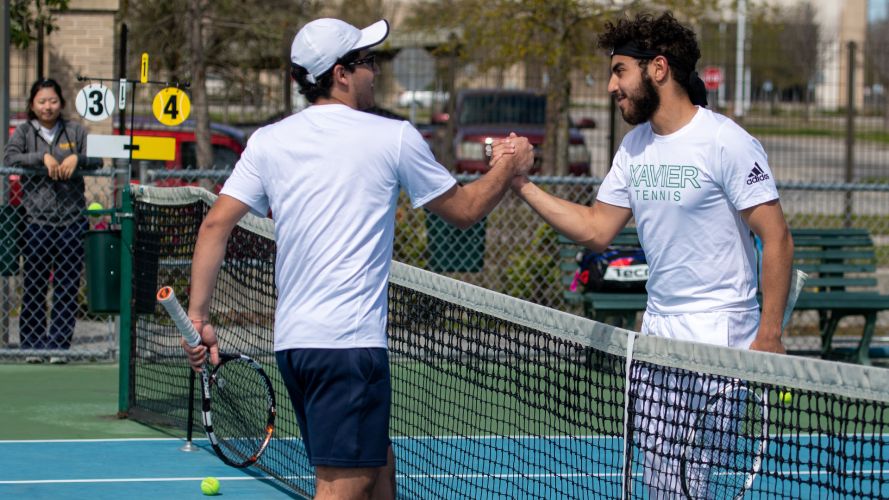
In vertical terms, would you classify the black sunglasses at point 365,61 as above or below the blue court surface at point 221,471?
above

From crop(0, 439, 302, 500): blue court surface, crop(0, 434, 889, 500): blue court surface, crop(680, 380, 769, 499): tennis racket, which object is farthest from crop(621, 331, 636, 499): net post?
crop(0, 439, 302, 500): blue court surface

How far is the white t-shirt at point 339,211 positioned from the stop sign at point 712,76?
1346 centimetres

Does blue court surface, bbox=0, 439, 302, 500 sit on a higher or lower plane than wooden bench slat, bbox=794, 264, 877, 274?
lower

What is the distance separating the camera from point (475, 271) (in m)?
11.3

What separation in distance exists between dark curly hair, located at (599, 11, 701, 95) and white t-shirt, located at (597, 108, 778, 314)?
163 mm

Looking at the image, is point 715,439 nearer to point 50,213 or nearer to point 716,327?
point 716,327

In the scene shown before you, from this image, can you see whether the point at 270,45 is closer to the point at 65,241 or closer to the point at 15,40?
the point at 15,40

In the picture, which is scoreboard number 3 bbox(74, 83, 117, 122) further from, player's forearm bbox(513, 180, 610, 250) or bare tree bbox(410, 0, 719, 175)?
bare tree bbox(410, 0, 719, 175)

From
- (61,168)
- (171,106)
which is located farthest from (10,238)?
(171,106)

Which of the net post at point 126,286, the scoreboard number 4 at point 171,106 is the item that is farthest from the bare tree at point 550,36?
the net post at point 126,286

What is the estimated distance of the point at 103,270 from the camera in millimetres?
8188

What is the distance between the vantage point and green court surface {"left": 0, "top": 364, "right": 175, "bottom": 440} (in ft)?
26.3

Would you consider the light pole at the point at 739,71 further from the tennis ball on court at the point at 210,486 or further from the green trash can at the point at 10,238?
the tennis ball on court at the point at 210,486

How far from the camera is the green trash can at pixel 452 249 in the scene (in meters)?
11.2
